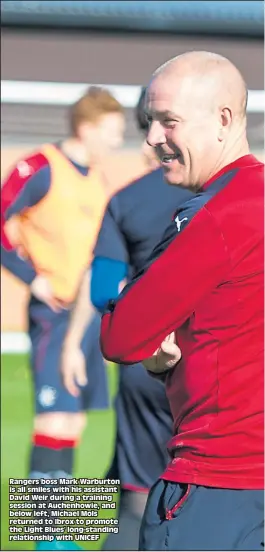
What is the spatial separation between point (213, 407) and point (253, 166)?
463mm

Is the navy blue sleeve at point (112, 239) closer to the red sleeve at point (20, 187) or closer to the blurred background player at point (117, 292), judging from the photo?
the blurred background player at point (117, 292)

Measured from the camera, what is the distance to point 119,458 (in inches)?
140

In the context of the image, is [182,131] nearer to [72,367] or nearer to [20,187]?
[72,367]

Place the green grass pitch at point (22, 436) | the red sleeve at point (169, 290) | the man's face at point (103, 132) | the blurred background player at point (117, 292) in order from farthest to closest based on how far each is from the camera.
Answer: the green grass pitch at point (22, 436) < the man's face at point (103, 132) < the blurred background player at point (117, 292) < the red sleeve at point (169, 290)

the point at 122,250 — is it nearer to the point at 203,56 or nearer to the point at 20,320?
the point at 203,56

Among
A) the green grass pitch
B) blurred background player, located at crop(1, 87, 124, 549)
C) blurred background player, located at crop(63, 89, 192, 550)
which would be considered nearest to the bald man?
blurred background player, located at crop(63, 89, 192, 550)

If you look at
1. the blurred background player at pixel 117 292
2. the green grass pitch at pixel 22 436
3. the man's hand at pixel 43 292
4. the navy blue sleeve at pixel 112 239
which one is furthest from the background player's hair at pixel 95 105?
the green grass pitch at pixel 22 436

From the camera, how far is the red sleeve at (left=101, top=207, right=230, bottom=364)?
1937 mm

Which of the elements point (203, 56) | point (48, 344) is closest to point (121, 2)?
point (48, 344)

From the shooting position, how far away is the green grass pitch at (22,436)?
5145 mm

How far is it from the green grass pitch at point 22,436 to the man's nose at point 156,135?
6.42 feet

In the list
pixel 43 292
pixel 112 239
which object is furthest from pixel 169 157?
pixel 43 292

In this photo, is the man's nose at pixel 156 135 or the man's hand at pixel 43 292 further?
the man's hand at pixel 43 292

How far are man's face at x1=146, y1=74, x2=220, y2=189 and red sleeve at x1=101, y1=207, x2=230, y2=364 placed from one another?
17 centimetres
